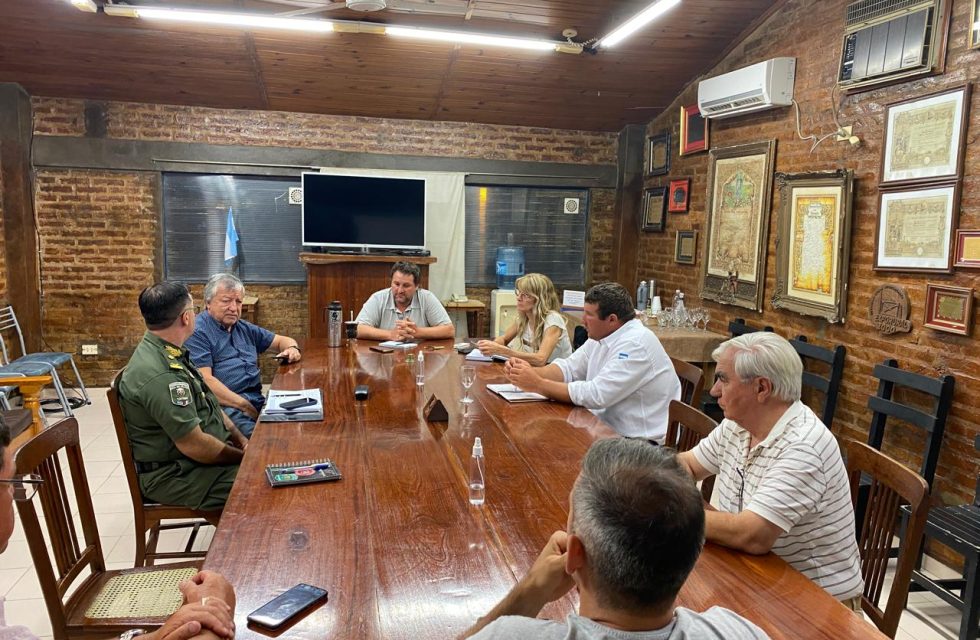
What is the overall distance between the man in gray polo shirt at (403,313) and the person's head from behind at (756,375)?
9.50 feet

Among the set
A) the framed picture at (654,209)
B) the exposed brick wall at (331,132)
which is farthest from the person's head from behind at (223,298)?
the framed picture at (654,209)

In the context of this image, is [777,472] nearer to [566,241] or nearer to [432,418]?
[432,418]

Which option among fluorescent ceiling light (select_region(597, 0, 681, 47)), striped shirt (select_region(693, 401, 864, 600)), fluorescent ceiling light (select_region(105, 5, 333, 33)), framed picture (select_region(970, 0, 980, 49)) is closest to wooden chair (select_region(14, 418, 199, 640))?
striped shirt (select_region(693, 401, 864, 600))

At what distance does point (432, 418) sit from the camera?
2811 millimetres

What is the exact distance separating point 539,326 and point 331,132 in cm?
363

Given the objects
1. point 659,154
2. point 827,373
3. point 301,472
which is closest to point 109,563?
point 301,472

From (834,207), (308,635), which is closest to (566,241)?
(834,207)

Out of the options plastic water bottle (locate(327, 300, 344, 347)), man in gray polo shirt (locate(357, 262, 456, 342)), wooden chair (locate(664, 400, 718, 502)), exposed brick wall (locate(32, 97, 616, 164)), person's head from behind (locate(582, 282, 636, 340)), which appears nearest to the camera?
wooden chair (locate(664, 400, 718, 502))

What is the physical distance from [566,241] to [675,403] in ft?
16.4

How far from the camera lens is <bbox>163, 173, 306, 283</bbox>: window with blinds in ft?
22.1

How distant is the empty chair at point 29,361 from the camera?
16.5 feet

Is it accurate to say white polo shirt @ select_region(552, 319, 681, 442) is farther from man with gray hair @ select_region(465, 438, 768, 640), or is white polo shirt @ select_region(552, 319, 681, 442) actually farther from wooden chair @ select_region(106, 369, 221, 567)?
man with gray hair @ select_region(465, 438, 768, 640)

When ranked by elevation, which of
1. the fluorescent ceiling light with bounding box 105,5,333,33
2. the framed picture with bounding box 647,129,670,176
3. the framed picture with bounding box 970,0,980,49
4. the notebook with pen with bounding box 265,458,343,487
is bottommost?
the notebook with pen with bounding box 265,458,343,487

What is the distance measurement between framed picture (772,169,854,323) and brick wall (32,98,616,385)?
12.9 feet
